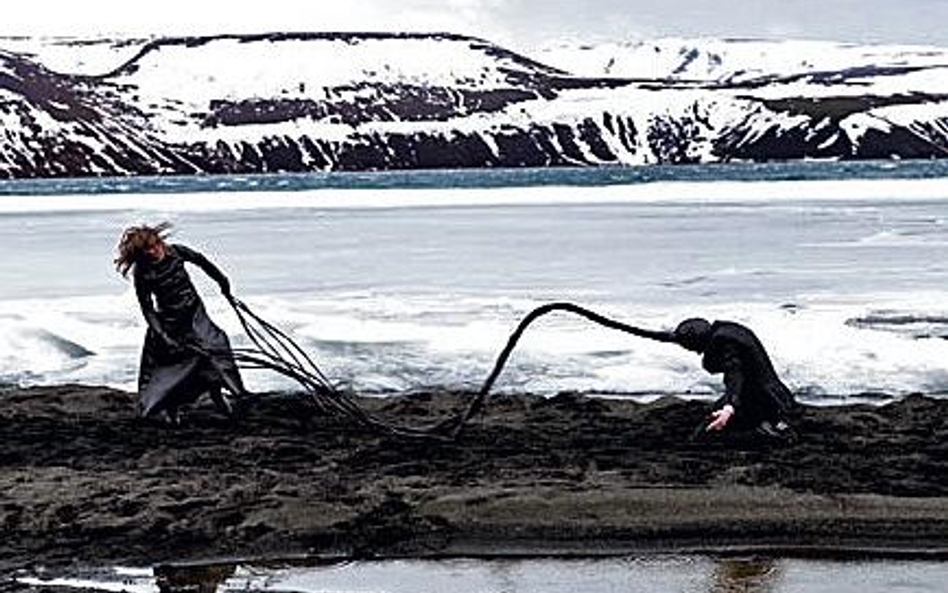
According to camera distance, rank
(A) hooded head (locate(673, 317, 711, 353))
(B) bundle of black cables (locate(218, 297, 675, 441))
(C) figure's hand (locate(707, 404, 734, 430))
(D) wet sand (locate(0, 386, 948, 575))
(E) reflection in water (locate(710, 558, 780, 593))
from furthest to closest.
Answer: (B) bundle of black cables (locate(218, 297, 675, 441)), (A) hooded head (locate(673, 317, 711, 353)), (C) figure's hand (locate(707, 404, 734, 430)), (D) wet sand (locate(0, 386, 948, 575)), (E) reflection in water (locate(710, 558, 780, 593))

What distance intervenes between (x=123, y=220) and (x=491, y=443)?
34.4m

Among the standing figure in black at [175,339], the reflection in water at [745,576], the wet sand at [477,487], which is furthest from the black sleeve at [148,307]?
the reflection in water at [745,576]

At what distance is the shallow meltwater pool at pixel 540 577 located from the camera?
7.56 m

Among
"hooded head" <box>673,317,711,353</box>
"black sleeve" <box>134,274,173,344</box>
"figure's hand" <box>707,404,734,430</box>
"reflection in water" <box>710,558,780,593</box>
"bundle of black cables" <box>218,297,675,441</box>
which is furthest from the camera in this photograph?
"black sleeve" <box>134,274,173,344</box>

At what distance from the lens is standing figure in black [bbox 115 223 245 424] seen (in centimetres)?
1126

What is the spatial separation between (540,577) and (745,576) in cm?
84

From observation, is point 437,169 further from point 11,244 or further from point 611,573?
point 611,573

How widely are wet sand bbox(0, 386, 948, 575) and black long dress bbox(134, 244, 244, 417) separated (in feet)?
0.80

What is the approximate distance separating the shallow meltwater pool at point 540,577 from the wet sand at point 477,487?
21cm

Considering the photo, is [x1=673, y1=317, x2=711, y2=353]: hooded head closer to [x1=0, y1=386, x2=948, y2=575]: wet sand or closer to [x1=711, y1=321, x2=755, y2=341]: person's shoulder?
[x1=711, y1=321, x2=755, y2=341]: person's shoulder

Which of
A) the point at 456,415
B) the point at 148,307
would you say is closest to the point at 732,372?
the point at 456,415

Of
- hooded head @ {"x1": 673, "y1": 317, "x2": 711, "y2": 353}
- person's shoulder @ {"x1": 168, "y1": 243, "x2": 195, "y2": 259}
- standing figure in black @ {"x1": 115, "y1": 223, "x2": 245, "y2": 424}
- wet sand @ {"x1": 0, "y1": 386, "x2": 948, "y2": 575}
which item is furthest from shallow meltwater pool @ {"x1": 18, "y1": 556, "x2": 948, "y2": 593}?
person's shoulder @ {"x1": 168, "y1": 243, "x2": 195, "y2": 259}

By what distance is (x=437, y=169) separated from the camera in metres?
150

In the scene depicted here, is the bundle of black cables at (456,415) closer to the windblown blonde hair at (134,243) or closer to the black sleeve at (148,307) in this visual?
the black sleeve at (148,307)
